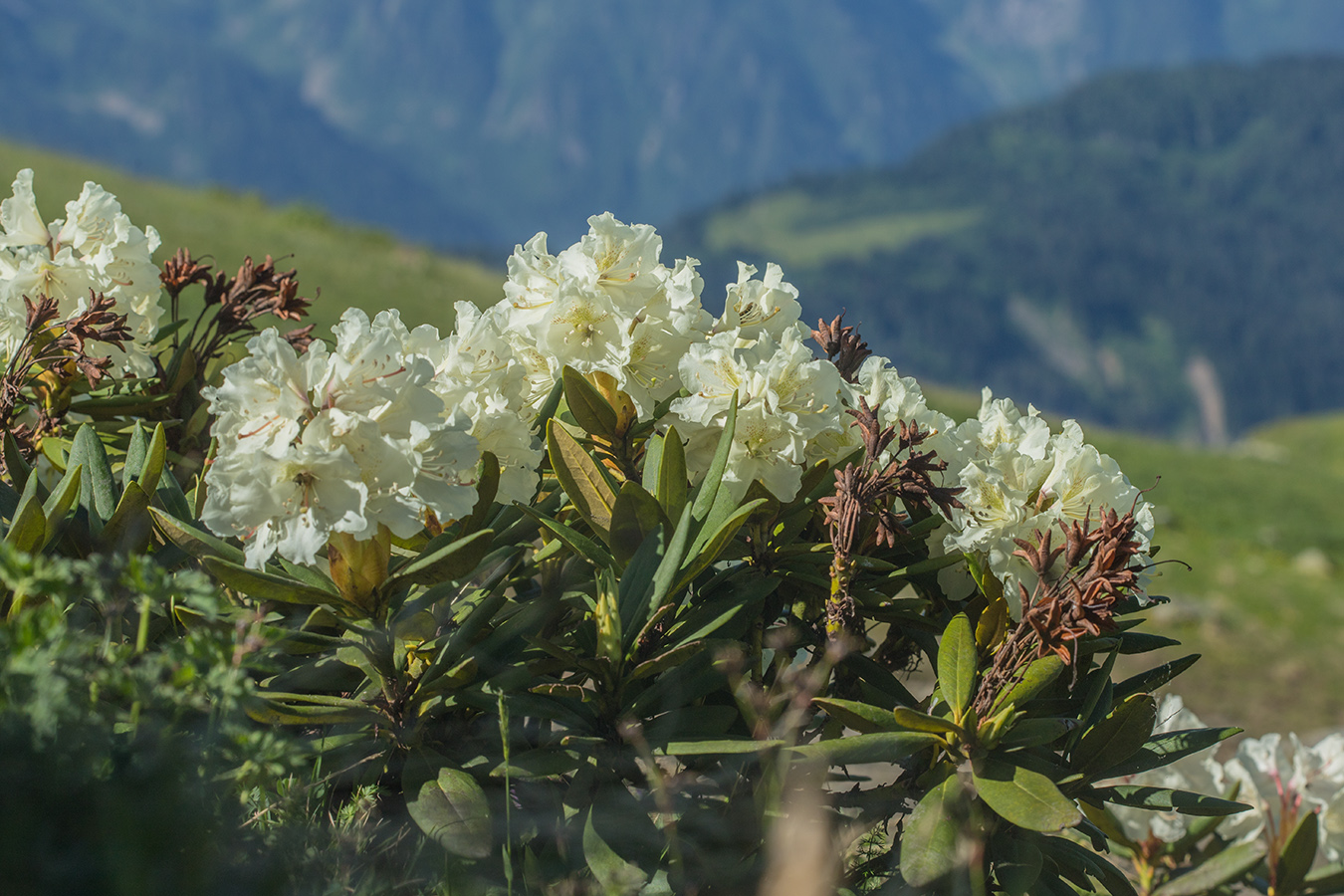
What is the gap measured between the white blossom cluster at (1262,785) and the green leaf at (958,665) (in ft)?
3.05

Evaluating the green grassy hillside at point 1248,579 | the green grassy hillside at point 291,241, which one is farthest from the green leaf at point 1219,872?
the green grassy hillside at point 291,241

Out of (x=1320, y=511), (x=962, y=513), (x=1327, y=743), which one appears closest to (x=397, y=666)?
(x=962, y=513)

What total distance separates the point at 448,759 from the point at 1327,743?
1.88 m

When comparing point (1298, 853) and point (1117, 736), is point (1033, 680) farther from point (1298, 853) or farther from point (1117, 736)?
point (1298, 853)

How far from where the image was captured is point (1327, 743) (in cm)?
224

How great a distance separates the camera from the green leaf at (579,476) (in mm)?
1438

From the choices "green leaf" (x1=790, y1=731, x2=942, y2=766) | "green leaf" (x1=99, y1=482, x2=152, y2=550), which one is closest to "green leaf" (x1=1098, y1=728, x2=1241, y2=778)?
"green leaf" (x1=790, y1=731, x2=942, y2=766)

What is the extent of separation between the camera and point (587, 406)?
1569 mm

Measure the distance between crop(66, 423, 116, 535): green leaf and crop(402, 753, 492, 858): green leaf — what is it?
0.60m

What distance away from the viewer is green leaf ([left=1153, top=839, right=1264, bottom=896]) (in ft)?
6.44

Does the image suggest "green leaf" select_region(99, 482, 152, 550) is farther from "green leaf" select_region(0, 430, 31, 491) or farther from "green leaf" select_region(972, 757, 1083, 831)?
"green leaf" select_region(972, 757, 1083, 831)

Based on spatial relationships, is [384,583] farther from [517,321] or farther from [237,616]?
[517,321]

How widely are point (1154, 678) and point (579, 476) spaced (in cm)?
85

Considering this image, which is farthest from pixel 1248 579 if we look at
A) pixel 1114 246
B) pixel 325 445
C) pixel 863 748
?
pixel 1114 246
